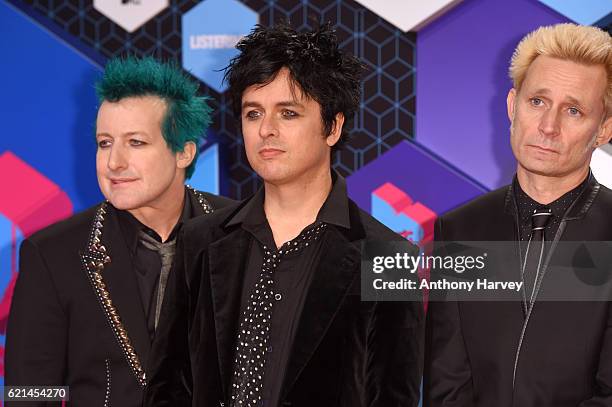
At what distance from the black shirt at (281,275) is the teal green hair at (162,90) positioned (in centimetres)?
45

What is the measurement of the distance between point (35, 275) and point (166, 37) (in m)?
1.82

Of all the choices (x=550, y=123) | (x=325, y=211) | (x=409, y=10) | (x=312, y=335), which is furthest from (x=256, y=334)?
(x=409, y=10)

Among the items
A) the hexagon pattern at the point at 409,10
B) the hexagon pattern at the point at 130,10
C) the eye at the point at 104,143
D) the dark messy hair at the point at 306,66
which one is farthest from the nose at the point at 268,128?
the hexagon pattern at the point at 130,10

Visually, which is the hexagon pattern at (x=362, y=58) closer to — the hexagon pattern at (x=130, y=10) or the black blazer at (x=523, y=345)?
the hexagon pattern at (x=130, y=10)

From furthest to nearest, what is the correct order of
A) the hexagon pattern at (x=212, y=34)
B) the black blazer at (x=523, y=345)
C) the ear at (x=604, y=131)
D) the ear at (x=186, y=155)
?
the hexagon pattern at (x=212, y=34) → the ear at (x=186, y=155) → the ear at (x=604, y=131) → the black blazer at (x=523, y=345)

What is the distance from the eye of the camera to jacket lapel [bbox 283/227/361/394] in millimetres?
2170

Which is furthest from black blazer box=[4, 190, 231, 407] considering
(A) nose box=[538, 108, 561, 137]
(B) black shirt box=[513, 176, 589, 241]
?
(A) nose box=[538, 108, 561, 137]

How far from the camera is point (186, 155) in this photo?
2.79 meters

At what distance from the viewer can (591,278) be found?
2273mm

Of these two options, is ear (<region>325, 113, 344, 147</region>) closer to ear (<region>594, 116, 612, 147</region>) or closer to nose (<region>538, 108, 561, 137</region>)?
nose (<region>538, 108, 561, 137</region>)

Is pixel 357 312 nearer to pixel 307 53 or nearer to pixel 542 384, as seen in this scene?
pixel 542 384

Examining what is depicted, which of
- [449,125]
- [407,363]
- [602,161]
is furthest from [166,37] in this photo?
[407,363]

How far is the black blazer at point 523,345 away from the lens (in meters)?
2.17

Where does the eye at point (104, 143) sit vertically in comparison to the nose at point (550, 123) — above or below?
above
